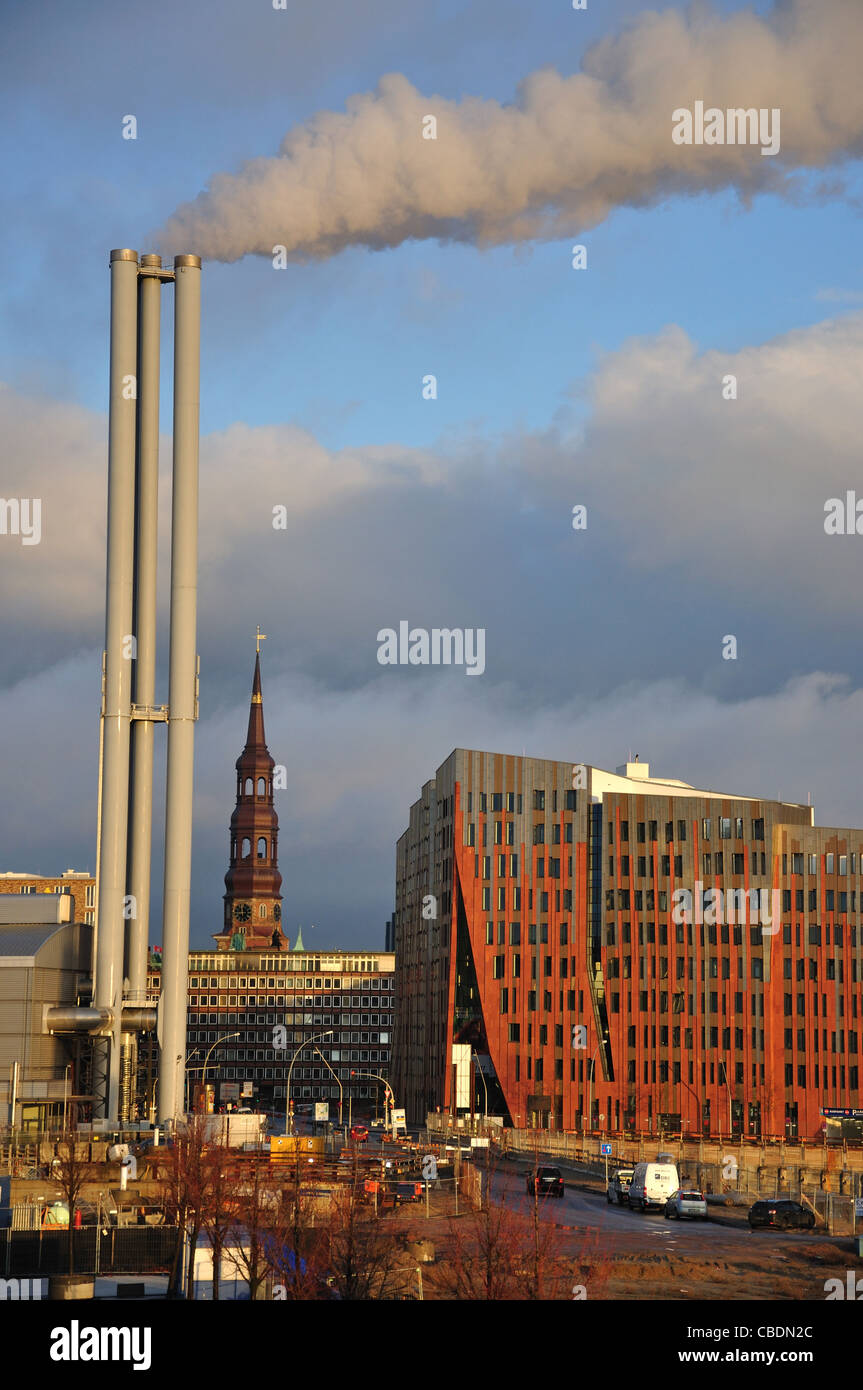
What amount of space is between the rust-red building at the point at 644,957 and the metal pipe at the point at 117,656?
5576cm

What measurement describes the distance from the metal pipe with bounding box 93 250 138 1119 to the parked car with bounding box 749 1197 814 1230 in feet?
137

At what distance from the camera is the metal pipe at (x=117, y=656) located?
97812 mm

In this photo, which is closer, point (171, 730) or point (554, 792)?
point (171, 730)

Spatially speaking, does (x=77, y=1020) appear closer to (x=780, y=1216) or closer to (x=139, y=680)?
(x=139, y=680)

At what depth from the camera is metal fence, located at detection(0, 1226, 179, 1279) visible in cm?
4603

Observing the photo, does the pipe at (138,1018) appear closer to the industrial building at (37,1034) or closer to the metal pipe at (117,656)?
the metal pipe at (117,656)

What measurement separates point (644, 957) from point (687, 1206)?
262 feet

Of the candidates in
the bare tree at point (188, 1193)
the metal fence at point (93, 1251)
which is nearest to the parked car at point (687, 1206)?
the bare tree at point (188, 1193)

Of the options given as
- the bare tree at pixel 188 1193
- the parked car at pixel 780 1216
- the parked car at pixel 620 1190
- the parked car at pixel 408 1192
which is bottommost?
the parked car at pixel 620 1190

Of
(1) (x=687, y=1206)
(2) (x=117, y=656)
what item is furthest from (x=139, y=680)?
(1) (x=687, y=1206)

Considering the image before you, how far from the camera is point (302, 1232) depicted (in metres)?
43.2
